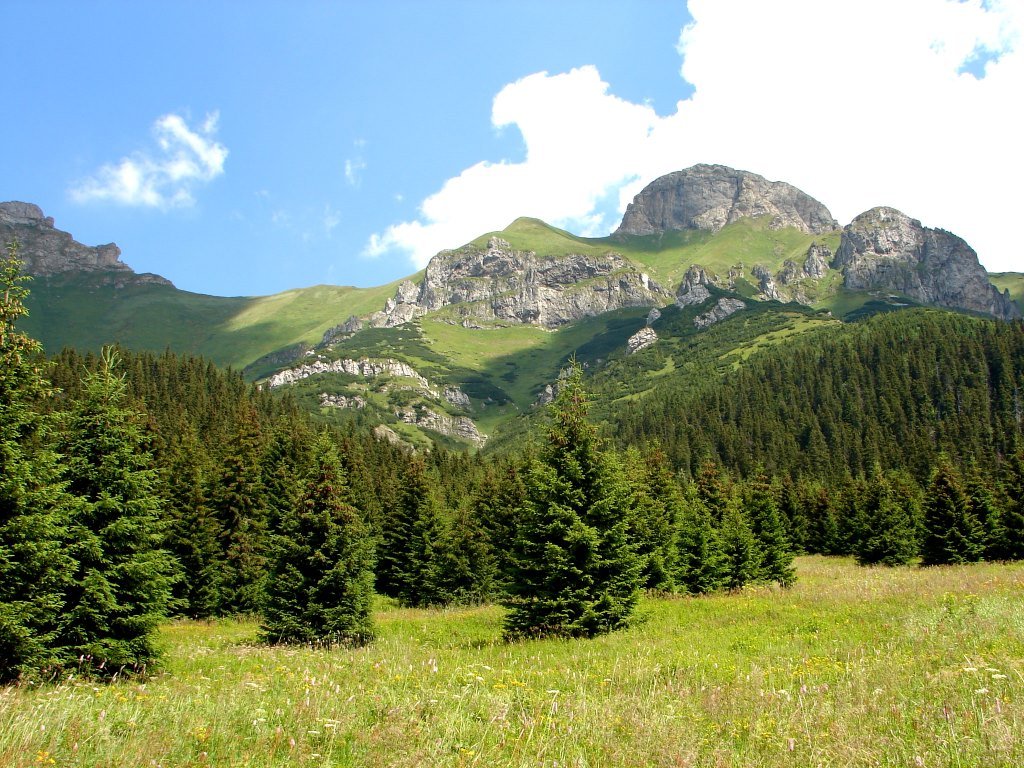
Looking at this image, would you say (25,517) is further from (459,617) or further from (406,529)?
(406,529)

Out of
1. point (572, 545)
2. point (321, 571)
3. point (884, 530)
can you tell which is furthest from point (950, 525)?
point (321, 571)

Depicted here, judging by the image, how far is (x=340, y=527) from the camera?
938 inches

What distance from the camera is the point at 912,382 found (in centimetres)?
17950

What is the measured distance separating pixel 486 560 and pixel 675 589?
1826cm

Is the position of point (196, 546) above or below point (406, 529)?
above

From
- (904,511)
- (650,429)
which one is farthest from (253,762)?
(650,429)

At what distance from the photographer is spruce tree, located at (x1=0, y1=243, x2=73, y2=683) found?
12.6 meters

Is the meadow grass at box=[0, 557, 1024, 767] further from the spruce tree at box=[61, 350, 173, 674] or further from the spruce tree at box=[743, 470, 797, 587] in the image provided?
the spruce tree at box=[743, 470, 797, 587]

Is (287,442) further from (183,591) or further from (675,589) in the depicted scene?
(675,589)

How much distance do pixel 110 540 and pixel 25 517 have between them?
276 centimetres

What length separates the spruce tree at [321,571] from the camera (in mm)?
22969

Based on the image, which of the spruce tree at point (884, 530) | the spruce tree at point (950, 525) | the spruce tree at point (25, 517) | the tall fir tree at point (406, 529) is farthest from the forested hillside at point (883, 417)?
the spruce tree at point (25, 517)

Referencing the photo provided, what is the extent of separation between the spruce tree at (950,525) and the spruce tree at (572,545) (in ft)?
122

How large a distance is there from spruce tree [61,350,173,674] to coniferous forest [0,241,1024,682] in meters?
0.05
